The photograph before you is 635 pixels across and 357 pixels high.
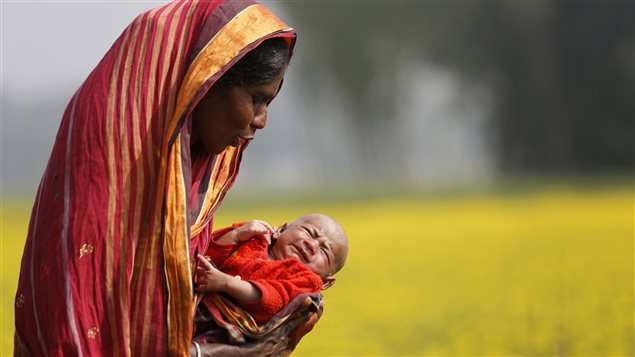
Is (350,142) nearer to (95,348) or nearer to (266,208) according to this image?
(266,208)

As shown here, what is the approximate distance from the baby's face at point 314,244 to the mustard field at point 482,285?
15.1 ft

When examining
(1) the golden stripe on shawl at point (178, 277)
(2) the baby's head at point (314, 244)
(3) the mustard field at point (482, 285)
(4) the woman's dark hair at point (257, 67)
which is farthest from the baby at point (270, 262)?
(3) the mustard field at point (482, 285)

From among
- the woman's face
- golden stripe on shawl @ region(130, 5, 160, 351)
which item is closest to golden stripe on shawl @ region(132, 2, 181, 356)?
golden stripe on shawl @ region(130, 5, 160, 351)

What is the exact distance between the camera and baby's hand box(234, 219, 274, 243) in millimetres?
3439

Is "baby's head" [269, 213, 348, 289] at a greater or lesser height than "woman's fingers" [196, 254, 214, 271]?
lesser

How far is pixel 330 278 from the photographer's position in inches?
144

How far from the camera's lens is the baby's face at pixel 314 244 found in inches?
140

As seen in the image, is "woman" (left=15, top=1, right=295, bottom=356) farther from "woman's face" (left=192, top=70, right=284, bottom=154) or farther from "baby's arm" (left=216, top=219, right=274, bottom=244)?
"baby's arm" (left=216, top=219, right=274, bottom=244)

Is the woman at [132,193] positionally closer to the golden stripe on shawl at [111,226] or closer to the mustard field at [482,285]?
the golden stripe on shawl at [111,226]

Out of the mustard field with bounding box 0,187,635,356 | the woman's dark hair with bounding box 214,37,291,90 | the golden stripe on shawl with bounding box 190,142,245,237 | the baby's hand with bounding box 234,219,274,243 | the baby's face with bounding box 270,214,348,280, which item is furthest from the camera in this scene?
the mustard field with bounding box 0,187,635,356

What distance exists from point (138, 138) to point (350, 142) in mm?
48204

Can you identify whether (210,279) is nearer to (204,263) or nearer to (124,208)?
(204,263)

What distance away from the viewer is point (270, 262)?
10.9ft

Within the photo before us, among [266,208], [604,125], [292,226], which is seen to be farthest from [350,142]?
[292,226]
